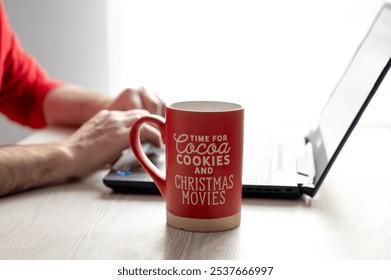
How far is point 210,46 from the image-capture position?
2377 mm

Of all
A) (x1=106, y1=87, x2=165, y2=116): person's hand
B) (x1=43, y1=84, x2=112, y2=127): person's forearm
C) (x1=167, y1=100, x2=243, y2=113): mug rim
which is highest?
(x1=167, y1=100, x2=243, y2=113): mug rim

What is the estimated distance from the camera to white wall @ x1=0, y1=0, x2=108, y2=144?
241cm

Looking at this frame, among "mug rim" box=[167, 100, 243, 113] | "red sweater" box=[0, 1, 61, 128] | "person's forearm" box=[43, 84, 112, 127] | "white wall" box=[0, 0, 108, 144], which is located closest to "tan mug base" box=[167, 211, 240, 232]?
"mug rim" box=[167, 100, 243, 113]

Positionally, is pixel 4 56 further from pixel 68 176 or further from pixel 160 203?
pixel 160 203

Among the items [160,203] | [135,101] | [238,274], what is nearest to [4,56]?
[135,101]

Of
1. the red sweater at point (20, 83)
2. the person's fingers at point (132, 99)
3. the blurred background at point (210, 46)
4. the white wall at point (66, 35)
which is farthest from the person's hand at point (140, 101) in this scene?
the white wall at point (66, 35)

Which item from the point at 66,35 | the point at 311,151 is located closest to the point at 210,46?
the point at 66,35

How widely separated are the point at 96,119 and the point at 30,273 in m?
0.44

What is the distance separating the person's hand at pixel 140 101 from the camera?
1.20 meters

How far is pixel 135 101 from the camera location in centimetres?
119

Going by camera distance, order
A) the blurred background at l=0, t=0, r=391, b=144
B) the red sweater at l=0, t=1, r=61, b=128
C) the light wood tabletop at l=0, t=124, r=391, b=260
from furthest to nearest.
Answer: the blurred background at l=0, t=0, r=391, b=144 < the red sweater at l=0, t=1, r=61, b=128 < the light wood tabletop at l=0, t=124, r=391, b=260

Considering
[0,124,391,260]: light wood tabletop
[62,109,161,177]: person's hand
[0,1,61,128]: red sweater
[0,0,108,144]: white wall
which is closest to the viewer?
[0,124,391,260]: light wood tabletop

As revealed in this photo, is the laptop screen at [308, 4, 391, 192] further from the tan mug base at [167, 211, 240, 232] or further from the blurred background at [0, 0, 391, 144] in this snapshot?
the blurred background at [0, 0, 391, 144]

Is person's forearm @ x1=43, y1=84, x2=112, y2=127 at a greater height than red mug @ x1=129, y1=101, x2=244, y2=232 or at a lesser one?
lesser
